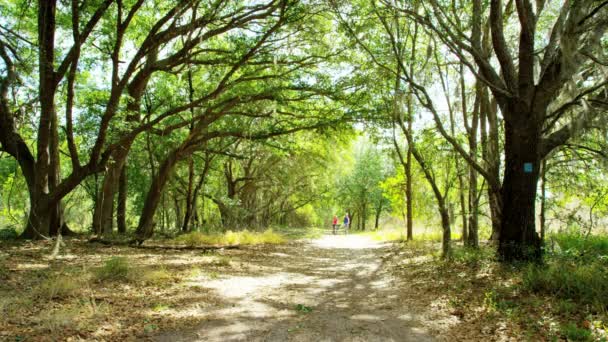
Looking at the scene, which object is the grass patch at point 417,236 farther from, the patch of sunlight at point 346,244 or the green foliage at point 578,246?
the green foliage at point 578,246

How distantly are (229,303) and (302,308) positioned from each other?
115 centimetres

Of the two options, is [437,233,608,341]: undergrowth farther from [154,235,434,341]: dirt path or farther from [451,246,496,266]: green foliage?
[154,235,434,341]: dirt path

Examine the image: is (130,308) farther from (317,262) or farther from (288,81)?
(288,81)

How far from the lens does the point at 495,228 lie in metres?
10.1

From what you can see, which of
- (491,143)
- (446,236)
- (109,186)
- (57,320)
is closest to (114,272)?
(57,320)

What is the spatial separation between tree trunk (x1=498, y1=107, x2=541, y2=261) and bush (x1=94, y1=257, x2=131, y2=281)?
692 centimetres

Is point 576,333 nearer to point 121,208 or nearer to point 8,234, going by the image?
point 8,234

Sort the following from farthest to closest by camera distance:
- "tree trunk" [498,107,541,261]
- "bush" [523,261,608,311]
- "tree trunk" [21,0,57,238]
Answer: "tree trunk" [21,0,57,238] < "tree trunk" [498,107,541,261] < "bush" [523,261,608,311]

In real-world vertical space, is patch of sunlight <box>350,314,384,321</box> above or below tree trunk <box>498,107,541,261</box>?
below

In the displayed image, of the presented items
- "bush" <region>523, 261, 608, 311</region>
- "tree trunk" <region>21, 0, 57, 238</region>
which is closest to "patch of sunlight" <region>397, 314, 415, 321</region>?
"bush" <region>523, 261, 608, 311</region>

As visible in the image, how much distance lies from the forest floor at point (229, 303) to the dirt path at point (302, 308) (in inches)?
0.6

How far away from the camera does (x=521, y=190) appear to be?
7055 mm

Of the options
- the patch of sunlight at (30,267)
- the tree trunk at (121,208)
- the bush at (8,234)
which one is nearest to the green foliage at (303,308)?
the patch of sunlight at (30,267)

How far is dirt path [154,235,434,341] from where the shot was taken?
4508mm
